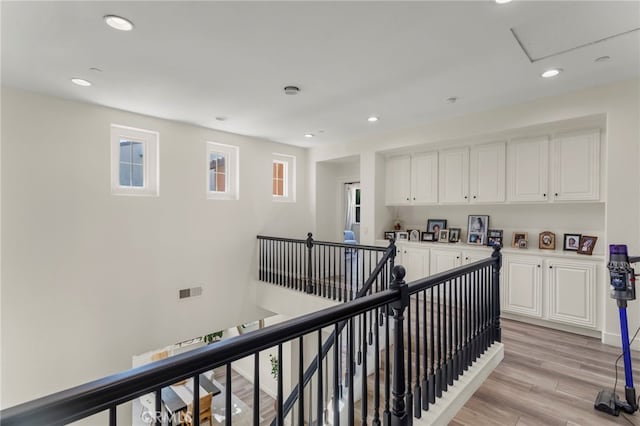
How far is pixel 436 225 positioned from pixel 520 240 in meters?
1.21

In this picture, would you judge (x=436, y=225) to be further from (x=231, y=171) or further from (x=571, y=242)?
(x=231, y=171)

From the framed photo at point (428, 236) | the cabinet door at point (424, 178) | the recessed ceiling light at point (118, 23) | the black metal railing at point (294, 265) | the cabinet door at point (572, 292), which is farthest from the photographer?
the framed photo at point (428, 236)

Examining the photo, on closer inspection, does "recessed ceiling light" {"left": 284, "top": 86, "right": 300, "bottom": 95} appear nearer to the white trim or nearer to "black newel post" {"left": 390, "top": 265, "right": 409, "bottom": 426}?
the white trim

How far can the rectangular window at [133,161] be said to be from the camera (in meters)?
3.99

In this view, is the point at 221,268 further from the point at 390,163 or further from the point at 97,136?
the point at 390,163

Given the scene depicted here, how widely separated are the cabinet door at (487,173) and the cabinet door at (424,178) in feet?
1.73

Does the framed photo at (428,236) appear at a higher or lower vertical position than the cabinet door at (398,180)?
lower

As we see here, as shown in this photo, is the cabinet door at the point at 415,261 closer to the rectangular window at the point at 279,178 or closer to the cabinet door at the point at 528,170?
the cabinet door at the point at 528,170

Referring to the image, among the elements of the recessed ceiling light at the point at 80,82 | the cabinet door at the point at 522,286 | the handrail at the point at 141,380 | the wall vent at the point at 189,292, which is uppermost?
the recessed ceiling light at the point at 80,82

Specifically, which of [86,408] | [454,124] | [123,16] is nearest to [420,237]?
[454,124]

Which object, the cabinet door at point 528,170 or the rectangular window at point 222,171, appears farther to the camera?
the rectangular window at point 222,171

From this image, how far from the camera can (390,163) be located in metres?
5.40

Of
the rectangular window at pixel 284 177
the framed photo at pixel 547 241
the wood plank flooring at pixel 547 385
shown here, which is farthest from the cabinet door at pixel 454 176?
the rectangular window at pixel 284 177

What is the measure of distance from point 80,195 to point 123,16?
7.91ft
